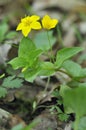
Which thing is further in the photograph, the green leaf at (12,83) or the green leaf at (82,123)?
the green leaf at (12,83)

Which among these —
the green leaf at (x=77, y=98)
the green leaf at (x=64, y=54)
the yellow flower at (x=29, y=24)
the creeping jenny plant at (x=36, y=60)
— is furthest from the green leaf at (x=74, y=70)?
the green leaf at (x=77, y=98)

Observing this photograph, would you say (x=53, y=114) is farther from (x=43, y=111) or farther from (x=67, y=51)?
(x=67, y=51)

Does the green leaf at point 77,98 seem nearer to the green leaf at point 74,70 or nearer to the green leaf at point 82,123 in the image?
the green leaf at point 82,123

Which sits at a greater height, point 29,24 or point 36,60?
point 29,24

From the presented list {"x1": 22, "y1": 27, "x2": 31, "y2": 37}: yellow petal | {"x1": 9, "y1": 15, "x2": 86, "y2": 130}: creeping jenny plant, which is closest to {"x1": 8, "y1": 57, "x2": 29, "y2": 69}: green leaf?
{"x1": 9, "y1": 15, "x2": 86, "y2": 130}: creeping jenny plant

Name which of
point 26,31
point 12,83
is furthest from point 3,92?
Answer: point 26,31

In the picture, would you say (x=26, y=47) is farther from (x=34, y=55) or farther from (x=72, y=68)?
(x=72, y=68)

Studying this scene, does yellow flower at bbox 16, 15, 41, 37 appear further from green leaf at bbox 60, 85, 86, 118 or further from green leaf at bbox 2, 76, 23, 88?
green leaf at bbox 60, 85, 86, 118

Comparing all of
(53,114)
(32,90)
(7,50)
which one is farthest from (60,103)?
(7,50)
